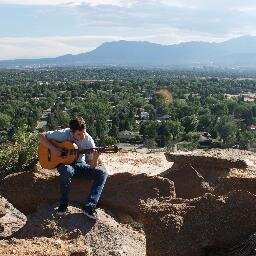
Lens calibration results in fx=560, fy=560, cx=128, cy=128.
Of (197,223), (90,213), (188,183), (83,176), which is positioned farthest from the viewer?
(188,183)

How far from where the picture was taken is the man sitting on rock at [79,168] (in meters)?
11.4

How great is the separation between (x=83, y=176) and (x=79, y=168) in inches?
7.8

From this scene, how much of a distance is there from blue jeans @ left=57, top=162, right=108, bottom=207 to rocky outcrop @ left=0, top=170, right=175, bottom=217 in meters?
1.27

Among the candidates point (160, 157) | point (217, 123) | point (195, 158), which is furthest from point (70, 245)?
point (217, 123)

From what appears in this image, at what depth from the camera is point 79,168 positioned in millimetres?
11648

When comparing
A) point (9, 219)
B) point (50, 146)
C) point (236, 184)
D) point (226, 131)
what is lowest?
point (226, 131)

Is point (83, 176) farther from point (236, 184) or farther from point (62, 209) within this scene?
point (236, 184)

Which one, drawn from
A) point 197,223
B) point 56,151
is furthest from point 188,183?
point 56,151

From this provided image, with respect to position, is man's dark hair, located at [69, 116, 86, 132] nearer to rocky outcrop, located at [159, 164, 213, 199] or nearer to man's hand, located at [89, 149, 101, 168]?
man's hand, located at [89, 149, 101, 168]

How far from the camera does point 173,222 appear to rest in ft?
33.7

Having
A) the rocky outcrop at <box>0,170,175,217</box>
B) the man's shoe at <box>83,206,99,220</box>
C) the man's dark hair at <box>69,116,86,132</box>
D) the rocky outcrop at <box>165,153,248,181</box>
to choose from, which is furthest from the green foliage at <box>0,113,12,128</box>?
the man's shoe at <box>83,206,99,220</box>

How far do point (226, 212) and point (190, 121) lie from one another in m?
93.9

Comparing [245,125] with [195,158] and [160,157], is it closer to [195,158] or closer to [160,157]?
[160,157]

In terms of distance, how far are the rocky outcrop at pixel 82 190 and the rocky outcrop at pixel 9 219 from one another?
1.17ft
